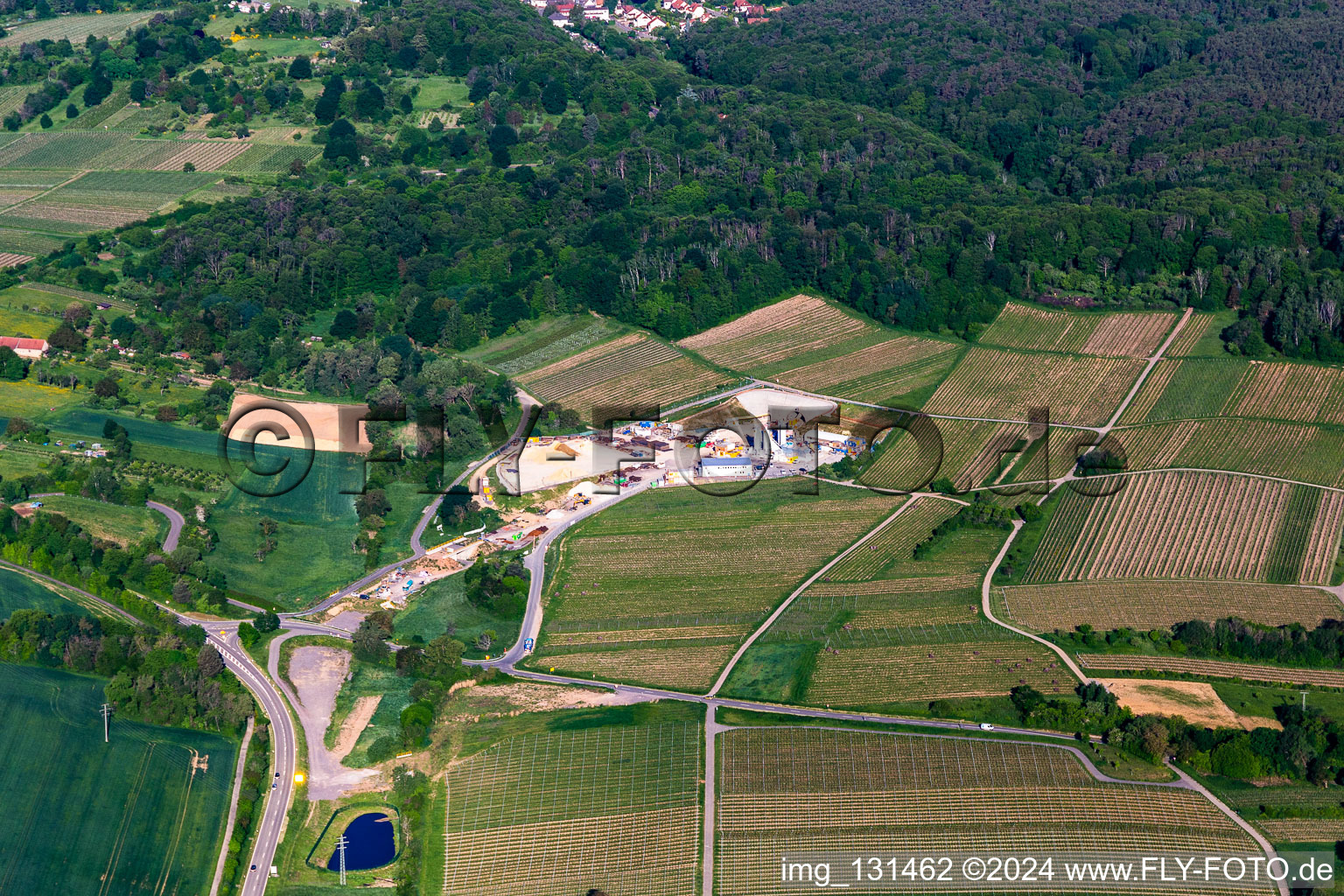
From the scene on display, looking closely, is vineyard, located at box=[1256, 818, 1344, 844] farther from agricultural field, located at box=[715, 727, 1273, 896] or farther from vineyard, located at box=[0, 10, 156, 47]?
vineyard, located at box=[0, 10, 156, 47]

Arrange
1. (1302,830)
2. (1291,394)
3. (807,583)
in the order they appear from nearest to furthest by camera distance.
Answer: (1302,830) < (807,583) < (1291,394)

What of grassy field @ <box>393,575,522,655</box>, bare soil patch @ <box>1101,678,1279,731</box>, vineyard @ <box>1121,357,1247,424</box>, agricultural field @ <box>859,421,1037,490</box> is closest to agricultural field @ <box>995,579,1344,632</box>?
bare soil patch @ <box>1101,678,1279,731</box>

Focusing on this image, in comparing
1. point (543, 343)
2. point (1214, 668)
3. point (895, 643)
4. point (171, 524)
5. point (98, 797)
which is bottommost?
point (543, 343)

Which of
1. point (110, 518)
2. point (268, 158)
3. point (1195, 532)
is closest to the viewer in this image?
point (1195, 532)

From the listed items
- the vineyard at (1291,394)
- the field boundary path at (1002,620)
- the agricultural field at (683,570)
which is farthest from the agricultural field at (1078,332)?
the field boundary path at (1002,620)

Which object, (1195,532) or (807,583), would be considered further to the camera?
(1195,532)

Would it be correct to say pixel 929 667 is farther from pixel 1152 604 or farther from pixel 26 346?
pixel 26 346

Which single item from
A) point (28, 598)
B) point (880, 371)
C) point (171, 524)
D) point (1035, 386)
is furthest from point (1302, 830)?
point (28, 598)
